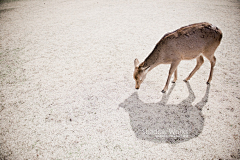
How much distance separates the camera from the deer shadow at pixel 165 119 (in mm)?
3215

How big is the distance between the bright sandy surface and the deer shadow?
0.03m

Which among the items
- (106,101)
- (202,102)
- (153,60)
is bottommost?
(106,101)

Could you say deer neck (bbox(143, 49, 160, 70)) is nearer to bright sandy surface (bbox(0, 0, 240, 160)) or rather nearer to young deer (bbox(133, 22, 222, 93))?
young deer (bbox(133, 22, 222, 93))

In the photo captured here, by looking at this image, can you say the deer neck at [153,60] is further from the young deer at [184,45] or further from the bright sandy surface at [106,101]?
the bright sandy surface at [106,101]

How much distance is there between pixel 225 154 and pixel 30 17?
1476 cm

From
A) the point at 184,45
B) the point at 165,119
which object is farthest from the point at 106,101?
the point at 184,45

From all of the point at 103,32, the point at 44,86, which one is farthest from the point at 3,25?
the point at 44,86

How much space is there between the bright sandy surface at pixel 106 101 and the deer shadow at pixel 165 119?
0.03 meters

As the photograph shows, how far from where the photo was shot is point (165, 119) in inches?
141

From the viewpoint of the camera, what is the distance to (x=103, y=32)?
8.27 m

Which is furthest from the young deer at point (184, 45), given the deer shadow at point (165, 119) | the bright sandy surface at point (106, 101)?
the bright sandy surface at point (106, 101)

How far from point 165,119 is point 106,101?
1.93m

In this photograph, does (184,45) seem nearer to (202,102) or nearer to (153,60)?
(153,60)

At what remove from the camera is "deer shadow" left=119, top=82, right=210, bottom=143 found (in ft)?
10.5
